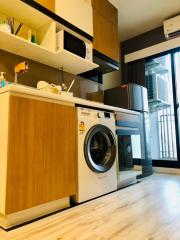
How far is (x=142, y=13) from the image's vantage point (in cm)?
294

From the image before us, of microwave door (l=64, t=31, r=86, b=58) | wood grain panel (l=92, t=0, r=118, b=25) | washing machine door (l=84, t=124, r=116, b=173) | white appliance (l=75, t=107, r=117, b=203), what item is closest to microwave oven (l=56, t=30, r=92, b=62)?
microwave door (l=64, t=31, r=86, b=58)

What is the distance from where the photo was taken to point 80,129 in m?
1.65

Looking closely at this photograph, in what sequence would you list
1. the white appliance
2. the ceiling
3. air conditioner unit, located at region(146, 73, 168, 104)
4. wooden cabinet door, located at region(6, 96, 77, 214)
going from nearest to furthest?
wooden cabinet door, located at region(6, 96, 77, 214) → the white appliance → the ceiling → air conditioner unit, located at region(146, 73, 168, 104)

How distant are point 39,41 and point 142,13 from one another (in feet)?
5.71

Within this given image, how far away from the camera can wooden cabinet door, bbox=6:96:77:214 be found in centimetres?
120

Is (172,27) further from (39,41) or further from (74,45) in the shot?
Result: (39,41)

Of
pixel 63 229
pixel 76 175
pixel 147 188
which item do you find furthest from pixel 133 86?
pixel 63 229

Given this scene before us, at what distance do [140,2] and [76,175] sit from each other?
8.12 feet

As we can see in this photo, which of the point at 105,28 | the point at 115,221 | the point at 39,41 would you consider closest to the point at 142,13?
the point at 105,28

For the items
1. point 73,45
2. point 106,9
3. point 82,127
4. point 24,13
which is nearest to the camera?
point 82,127

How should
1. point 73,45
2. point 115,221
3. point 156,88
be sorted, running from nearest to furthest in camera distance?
point 115,221
point 73,45
point 156,88

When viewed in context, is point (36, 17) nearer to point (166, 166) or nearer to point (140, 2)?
point (140, 2)

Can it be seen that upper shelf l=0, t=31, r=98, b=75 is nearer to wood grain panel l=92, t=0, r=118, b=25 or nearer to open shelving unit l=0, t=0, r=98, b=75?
open shelving unit l=0, t=0, r=98, b=75

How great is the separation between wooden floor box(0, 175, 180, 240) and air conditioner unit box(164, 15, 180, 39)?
7.63ft
